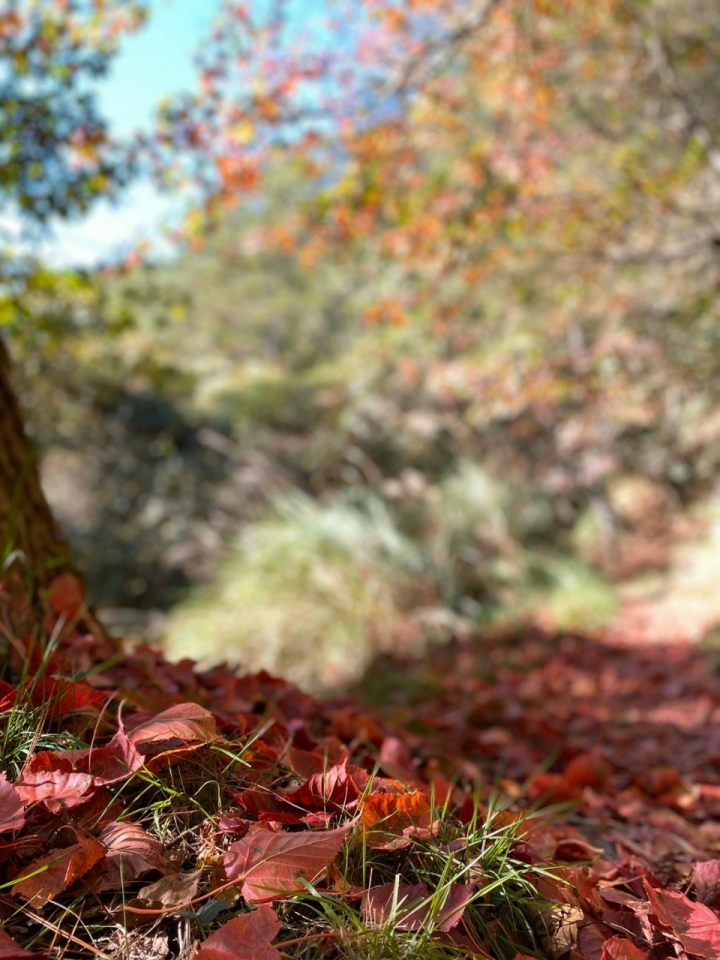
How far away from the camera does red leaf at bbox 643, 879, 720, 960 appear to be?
0.97 meters

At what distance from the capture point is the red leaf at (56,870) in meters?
0.93

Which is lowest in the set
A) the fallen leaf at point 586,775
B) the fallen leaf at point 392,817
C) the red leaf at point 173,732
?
the fallen leaf at point 586,775

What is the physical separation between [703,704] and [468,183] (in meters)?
3.82

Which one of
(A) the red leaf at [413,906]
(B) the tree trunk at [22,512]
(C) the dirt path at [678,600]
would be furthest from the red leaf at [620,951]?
(C) the dirt path at [678,600]

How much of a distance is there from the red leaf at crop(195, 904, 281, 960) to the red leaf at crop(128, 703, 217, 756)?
0.30 m

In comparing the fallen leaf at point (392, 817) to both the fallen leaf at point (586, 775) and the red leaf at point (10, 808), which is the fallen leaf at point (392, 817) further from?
the fallen leaf at point (586, 775)

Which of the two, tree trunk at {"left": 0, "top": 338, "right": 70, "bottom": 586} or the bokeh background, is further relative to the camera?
the bokeh background

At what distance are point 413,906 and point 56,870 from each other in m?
0.43

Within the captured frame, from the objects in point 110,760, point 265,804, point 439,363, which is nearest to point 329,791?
point 265,804

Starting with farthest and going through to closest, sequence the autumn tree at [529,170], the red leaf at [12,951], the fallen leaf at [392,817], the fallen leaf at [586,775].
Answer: the autumn tree at [529,170] → the fallen leaf at [586,775] → the fallen leaf at [392,817] → the red leaf at [12,951]

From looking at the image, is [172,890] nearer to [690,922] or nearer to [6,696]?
[6,696]

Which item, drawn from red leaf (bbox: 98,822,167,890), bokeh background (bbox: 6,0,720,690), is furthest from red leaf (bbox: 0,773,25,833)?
bokeh background (bbox: 6,0,720,690)

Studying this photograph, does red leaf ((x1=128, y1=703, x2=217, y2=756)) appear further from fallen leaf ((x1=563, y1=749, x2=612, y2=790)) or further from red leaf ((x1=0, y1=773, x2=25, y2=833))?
fallen leaf ((x1=563, y1=749, x2=612, y2=790))

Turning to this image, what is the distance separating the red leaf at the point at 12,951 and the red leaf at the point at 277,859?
0.72ft
